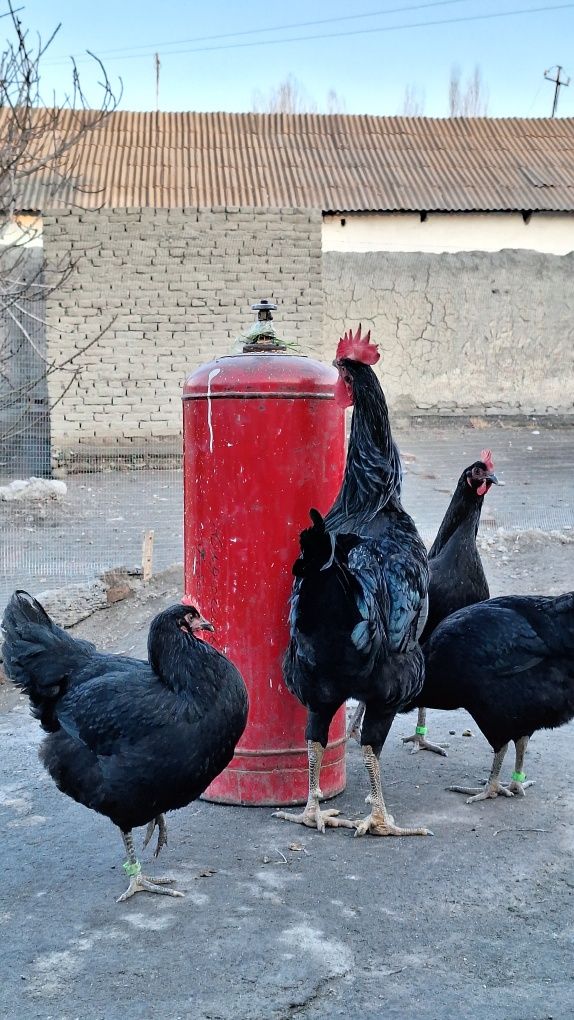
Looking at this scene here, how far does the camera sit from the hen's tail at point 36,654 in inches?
141

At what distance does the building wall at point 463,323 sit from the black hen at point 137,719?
1029cm

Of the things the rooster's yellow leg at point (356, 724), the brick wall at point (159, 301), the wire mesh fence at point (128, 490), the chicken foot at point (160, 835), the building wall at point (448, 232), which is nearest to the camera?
the chicken foot at point (160, 835)

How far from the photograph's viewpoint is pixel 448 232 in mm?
15508

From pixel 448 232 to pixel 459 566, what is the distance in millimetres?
11711

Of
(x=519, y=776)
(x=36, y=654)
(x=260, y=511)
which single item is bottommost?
(x=519, y=776)

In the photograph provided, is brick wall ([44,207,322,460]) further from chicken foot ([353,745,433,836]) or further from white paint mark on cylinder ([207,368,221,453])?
chicken foot ([353,745,433,836])

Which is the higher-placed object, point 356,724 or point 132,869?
point 132,869

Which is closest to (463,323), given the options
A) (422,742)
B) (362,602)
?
(422,742)

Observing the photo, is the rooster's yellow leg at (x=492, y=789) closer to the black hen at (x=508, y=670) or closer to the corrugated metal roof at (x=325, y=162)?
the black hen at (x=508, y=670)

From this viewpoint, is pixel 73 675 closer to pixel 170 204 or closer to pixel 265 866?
pixel 265 866

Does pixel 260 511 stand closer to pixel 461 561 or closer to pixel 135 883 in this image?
pixel 461 561

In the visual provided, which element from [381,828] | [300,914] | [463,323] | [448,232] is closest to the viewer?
[300,914]

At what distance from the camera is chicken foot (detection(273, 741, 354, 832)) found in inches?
153

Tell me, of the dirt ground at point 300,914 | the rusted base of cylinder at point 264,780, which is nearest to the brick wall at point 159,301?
the dirt ground at point 300,914
